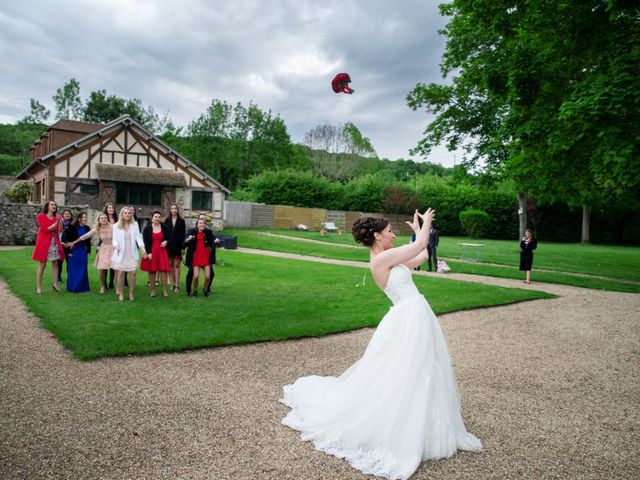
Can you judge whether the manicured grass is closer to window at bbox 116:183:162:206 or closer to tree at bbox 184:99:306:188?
window at bbox 116:183:162:206

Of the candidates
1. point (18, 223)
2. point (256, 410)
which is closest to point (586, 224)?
point (18, 223)

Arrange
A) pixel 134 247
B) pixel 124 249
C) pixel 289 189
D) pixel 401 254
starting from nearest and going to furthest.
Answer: pixel 401 254
pixel 124 249
pixel 134 247
pixel 289 189

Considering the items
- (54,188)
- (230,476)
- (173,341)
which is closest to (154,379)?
(173,341)

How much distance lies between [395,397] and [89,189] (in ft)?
92.8

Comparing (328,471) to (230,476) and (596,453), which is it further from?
(596,453)

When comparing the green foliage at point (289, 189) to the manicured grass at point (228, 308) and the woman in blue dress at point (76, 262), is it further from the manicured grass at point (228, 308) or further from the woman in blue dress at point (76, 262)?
the woman in blue dress at point (76, 262)

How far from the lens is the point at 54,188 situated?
2625 cm

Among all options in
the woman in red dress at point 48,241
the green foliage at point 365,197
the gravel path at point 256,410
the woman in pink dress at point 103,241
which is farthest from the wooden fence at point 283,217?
the gravel path at point 256,410

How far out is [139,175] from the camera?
2841 centimetres

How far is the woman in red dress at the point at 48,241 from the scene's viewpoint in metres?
9.91

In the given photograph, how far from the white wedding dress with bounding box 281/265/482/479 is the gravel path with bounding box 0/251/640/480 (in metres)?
0.15

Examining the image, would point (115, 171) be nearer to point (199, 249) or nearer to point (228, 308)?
point (199, 249)

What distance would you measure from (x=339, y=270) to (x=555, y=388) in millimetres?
10409

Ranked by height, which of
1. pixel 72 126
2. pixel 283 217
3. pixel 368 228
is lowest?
pixel 368 228
